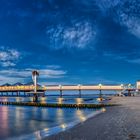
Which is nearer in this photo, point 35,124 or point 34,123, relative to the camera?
point 35,124

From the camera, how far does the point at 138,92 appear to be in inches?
7771

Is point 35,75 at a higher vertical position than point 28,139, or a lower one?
higher

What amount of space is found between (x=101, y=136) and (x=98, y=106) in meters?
53.4

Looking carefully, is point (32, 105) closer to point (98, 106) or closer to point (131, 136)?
point (98, 106)

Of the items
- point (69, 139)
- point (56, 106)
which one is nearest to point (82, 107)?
point (56, 106)

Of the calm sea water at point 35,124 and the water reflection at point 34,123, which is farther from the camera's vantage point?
the water reflection at point 34,123

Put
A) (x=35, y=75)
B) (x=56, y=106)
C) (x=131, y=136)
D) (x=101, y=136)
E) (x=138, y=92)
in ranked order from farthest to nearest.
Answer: (x=138, y=92) < (x=35, y=75) < (x=56, y=106) < (x=101, y=136) < (x=131, y=136)

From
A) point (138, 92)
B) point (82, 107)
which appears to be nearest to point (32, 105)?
point (82, 107)

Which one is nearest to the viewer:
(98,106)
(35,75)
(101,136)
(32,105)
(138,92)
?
(101,136)

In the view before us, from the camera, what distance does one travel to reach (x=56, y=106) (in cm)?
8944

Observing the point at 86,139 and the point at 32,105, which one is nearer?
the point at 86,139

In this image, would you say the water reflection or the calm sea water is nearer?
the calm sea water

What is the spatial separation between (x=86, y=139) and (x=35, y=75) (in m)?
125

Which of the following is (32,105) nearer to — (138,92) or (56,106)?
(56,106)
